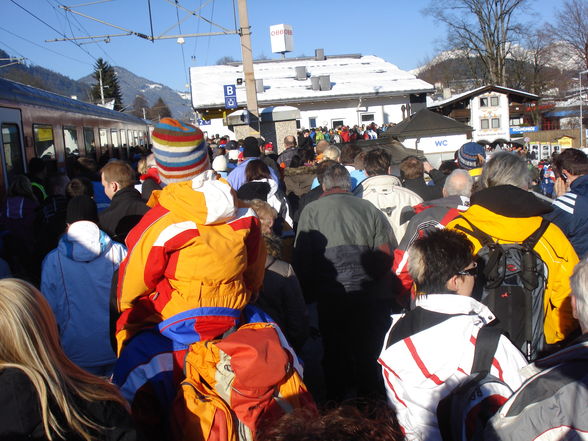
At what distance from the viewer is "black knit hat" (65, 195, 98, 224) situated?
3.91 metres

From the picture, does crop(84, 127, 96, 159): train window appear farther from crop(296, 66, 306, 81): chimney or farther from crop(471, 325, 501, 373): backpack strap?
crop(296, 66, 306, 81): chimney

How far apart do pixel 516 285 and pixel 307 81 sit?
133 ft

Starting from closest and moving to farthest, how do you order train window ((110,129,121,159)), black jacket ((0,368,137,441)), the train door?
black jacket ((0,368,137,441)) → the train door → train window ((110,129,121,159))

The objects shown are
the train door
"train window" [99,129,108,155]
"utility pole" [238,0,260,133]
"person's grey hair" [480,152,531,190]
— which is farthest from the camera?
"utility pole" [238,0,260,133]

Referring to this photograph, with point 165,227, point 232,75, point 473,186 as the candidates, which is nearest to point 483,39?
point 232,75

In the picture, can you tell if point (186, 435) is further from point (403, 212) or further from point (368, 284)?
point (403, 212)

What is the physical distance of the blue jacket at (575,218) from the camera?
4.31 metres

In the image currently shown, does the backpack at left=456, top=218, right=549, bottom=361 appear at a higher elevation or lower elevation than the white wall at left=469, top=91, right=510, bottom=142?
lower

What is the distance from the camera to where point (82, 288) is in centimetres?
383

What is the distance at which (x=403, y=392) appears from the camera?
2.34 metres

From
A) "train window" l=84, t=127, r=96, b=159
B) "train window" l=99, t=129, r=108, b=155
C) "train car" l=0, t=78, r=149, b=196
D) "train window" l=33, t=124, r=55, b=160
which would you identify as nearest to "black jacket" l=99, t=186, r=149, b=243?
"train car" l=0, t=78, r=149, b=196

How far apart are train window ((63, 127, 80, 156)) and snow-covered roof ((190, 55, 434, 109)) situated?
78.3ft

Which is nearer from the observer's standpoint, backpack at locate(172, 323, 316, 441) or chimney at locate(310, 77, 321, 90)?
backpack at locate(172, 323, 316, 441)

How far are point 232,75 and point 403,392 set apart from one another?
42.5 m
